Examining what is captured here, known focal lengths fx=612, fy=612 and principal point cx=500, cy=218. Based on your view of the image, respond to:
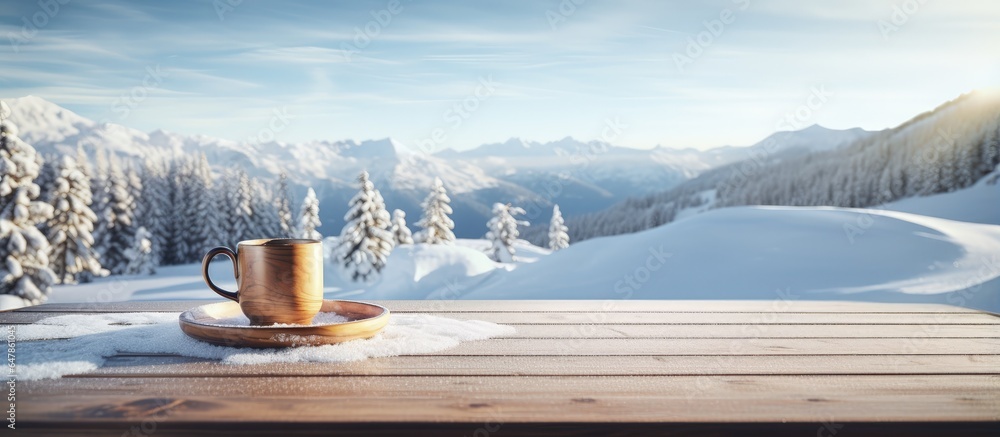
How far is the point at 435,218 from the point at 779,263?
20036mm

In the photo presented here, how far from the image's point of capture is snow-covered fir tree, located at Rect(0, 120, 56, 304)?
1734 cm

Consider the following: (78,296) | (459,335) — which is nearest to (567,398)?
(459,335)

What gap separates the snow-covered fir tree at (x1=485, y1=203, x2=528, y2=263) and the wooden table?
32.6 metres

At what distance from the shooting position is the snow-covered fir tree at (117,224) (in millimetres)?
33625

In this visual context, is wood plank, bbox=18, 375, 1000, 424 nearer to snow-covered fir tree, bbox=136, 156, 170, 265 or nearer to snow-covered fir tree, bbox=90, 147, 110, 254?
snow-covered fir tree, bbox=90, 147, 110, 254

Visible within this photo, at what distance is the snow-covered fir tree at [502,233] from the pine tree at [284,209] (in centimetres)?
1534

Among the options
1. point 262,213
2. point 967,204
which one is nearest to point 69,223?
point 262,213

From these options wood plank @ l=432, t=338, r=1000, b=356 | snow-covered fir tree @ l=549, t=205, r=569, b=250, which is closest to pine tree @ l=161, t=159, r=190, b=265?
snow-covered fir tree @ l=549, t=205, r=569, b=250

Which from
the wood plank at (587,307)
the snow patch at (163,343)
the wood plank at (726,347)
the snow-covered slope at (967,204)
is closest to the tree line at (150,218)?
the wood plank at (587,307)

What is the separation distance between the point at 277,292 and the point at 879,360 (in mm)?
1753

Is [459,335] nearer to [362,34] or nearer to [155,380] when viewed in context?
[155,380]

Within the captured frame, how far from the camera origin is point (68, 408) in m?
1.24

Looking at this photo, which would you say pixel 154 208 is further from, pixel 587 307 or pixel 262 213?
pixel 587 307

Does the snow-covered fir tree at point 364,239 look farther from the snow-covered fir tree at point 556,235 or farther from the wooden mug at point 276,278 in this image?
the wooden mug at point 276,278
